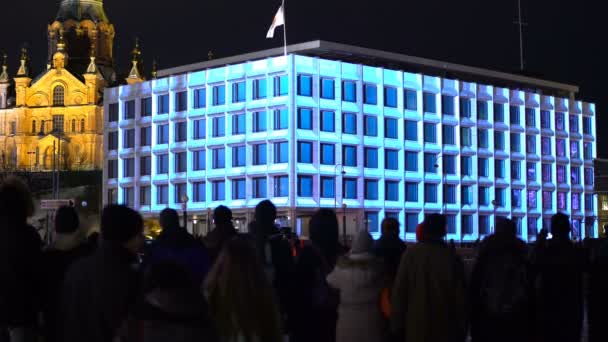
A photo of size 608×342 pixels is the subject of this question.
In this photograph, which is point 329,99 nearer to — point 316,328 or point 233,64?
point 233,64

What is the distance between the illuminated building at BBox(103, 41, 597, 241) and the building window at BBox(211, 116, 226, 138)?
10 cm

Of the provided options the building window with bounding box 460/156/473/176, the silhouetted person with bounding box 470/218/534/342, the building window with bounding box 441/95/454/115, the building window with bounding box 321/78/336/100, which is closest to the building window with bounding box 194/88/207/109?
the building window with bounding box 321/78/336/100

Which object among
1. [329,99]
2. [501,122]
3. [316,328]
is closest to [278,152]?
[329,99]

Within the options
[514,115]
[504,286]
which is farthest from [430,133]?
[504,286]

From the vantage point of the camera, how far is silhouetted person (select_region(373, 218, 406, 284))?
40.9 ft

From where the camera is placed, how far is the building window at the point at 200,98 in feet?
257

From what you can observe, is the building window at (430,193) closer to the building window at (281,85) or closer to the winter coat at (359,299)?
the building window at (281,85)

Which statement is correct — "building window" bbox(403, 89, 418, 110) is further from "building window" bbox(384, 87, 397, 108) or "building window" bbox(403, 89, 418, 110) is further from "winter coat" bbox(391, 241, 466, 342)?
"winter coat" bbox(391, 241, 466, 342)

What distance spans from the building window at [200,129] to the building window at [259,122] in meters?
4.68

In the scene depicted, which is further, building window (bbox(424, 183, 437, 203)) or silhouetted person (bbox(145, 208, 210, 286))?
building window (bbox(424, 183, 437, 203))

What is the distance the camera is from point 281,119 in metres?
73.0

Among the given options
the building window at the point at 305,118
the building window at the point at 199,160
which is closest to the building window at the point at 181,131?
the building window at the point at 199,160

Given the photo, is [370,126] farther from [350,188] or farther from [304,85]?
[304,85]

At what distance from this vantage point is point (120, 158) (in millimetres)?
83688
